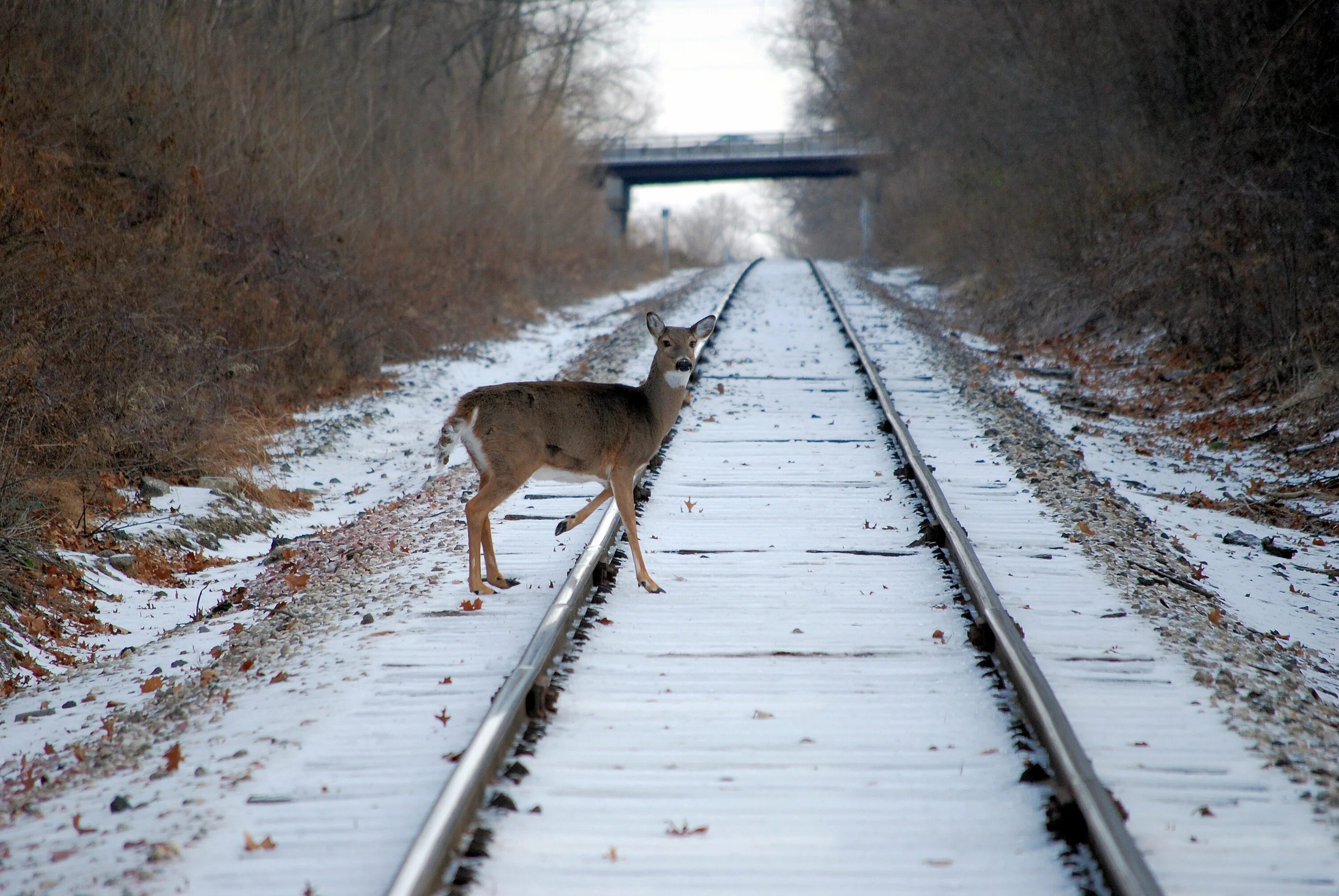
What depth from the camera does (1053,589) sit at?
682cm

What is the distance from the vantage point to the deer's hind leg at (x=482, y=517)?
6.72 m

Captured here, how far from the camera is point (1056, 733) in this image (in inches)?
174

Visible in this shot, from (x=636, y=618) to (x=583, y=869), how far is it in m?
2.55

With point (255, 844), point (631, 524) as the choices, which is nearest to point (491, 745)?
point (255, 844)

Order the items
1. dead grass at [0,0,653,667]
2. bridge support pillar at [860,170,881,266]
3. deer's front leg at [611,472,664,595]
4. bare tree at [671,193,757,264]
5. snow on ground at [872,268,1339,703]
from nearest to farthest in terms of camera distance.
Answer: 1. deer's front leg at [611,472,664,595]
2. snow on ground at [872,268,1339,703]
3. dead grass at [0,0,653,667]
4. bridge support pillar at [860,170,881,266]
5. bare tree at [671,193,757,264]

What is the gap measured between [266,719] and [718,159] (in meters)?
64.7

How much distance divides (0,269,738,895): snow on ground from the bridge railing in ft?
195

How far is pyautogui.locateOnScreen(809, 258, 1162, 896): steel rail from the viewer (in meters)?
3.53

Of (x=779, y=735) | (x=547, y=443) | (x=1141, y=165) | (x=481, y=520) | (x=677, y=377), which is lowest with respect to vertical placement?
(x=779, y=735)

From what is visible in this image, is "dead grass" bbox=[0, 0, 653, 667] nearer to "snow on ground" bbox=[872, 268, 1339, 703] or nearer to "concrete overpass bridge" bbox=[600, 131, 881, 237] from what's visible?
"snow on ground" bbox=[872, 268, 1339, 703]

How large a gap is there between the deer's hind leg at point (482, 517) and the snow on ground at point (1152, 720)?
9.66 feet

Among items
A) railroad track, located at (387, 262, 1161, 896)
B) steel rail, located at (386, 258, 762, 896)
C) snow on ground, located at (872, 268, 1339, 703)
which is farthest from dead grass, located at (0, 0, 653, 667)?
snow on ground, located at (872, 268, 1339, 703)

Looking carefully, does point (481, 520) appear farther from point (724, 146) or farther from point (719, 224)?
point (719, 224)

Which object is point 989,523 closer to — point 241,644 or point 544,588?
point 544,588
